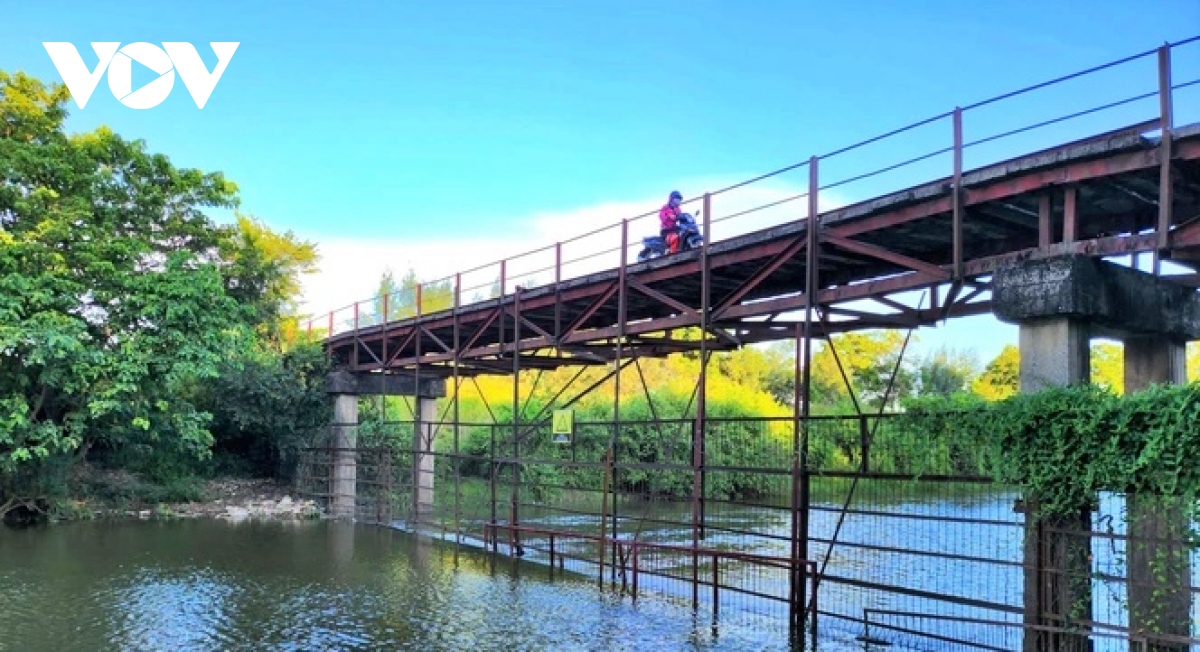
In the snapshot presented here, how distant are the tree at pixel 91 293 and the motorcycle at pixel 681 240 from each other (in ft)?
40.3

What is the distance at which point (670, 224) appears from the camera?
1515 cm

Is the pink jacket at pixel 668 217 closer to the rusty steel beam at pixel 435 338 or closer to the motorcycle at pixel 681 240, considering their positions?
the motorcycle at pixel 681 240

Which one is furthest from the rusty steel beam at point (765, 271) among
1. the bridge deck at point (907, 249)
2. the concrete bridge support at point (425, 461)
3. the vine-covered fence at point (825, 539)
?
the concrete bridge support at point (425, 461)

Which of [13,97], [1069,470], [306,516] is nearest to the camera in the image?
[1069,470]

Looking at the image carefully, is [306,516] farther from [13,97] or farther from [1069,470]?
[1069,470]

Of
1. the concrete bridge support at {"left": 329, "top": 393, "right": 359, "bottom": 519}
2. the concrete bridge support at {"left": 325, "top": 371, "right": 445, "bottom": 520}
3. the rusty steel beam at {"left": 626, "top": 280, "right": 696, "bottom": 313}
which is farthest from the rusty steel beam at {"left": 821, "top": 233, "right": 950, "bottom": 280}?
the concrete bridge support at {"left": 329, "top": 393, "right": 359, "bottom": 519}

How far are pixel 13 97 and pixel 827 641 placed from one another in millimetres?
21305

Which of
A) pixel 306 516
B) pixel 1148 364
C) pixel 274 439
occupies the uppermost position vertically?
pixel 1148 364

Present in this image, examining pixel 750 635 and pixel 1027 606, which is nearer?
pixel 1027 606

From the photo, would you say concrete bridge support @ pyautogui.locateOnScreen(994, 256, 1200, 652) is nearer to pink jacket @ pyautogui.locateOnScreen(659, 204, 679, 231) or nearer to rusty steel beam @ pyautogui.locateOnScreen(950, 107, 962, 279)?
rusty steel beam @ pyautogui.locateOnScreen(950, 107, 962, 279)

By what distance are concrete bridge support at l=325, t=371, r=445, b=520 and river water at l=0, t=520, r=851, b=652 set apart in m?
5.30

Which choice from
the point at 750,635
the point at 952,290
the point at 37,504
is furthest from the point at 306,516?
the point at 952,290

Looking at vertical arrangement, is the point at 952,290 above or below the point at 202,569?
above

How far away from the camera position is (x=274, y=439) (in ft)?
92.7
